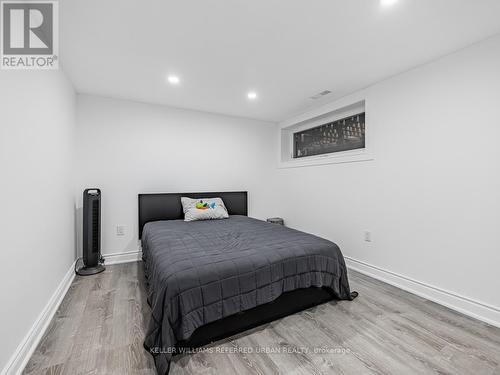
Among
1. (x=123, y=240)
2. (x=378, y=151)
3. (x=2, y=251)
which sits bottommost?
(x=123, y=240)

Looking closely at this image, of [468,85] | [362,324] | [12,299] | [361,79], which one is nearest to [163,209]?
[12,299]

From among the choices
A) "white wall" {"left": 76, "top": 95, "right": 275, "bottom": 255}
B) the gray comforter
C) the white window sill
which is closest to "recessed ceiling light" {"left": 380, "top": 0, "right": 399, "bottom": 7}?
the white window sill

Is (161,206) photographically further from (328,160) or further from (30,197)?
(328,160)

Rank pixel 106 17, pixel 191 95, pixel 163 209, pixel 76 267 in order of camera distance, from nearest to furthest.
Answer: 1. pixel 106 17
2. pixel 76 267
3. pixel 191 95
4. pixel 163 209

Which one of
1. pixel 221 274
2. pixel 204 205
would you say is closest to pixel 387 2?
pixel 221 274

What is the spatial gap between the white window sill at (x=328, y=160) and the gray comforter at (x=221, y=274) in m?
1.35

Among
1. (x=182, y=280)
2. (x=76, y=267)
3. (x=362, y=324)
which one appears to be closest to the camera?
(x=182, y=280)

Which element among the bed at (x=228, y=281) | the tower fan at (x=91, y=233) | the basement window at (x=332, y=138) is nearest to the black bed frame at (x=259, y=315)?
the bed at (x=228, y=281)

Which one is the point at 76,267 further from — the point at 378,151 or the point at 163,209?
the point at 378,151

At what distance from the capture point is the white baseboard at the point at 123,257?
321cm

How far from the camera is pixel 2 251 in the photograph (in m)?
1.24

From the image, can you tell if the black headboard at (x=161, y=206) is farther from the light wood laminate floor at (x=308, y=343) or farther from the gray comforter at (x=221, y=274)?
the light wood laminate floor at (x=308, y=343)

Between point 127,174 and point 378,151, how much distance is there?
11.0 feet

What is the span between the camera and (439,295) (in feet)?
7.22
